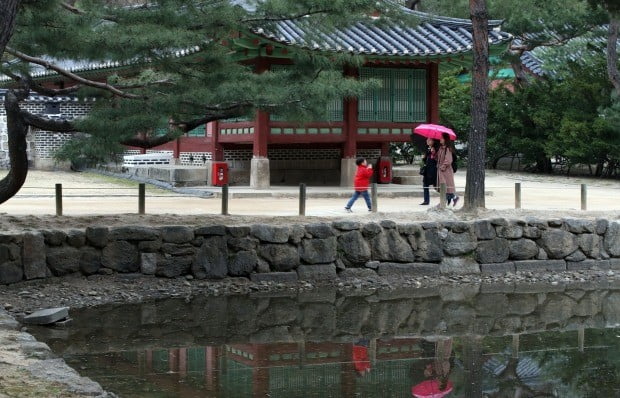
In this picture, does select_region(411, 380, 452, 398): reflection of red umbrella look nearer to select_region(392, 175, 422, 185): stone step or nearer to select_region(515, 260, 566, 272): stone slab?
select_region(515, 260, 566, 272): stone slab

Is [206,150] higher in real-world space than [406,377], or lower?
higher

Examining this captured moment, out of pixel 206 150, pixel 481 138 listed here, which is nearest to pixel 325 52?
pixel 481 138

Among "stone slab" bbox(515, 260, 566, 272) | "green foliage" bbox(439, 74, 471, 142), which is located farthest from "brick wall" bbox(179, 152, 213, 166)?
"stone slab" bbox(515, 260, 566, 272)

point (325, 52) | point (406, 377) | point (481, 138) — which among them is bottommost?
point (406, 377)

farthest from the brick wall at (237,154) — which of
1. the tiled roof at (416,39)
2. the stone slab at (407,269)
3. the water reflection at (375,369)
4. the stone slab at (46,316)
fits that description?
the water reflection at (375,369)

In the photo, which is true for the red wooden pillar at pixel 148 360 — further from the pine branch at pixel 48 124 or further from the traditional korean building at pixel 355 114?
the traditional korean building at pixel 355 114

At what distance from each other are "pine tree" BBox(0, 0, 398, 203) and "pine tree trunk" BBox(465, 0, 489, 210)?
327 cm

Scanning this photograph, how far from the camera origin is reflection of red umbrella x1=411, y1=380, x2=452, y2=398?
983cm

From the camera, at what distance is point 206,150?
28.9 m

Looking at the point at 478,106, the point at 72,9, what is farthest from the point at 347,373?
the point at 478,106

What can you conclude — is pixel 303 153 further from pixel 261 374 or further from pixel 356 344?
pixel 261 374

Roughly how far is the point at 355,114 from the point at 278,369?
50.1 feet

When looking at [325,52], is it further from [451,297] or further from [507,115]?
[507,115]

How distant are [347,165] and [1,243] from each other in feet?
42.9
